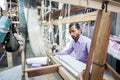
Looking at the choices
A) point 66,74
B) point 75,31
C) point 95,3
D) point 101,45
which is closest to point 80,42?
point 75,31

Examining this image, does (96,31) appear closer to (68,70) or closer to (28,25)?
(68,70)

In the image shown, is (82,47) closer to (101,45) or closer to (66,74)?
(66,74)

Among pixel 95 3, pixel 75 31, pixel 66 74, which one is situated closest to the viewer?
pixel 95 3

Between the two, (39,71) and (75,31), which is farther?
(75,31)

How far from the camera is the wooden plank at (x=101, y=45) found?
675 millimetres

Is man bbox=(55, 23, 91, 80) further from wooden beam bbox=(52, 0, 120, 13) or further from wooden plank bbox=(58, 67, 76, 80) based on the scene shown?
wooden beam bbox=(52, 0, 120, 13)

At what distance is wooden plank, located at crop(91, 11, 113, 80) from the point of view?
26.6 inches

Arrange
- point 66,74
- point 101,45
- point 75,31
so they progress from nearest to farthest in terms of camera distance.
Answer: point 101,45, point 66,74, point 75,31

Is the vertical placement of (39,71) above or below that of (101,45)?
below

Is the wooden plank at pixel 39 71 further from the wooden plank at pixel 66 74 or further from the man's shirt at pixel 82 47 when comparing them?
the man's shirt at pixel 82 47

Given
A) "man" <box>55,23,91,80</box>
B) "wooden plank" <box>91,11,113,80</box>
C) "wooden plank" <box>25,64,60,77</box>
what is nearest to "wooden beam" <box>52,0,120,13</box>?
"wooden plank" <box>91,11,113,80</box>

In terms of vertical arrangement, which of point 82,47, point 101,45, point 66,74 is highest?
point 101,45

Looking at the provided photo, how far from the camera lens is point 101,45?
698mm

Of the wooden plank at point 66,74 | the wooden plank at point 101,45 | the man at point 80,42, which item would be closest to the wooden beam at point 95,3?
the wooden plank at point 101,45
